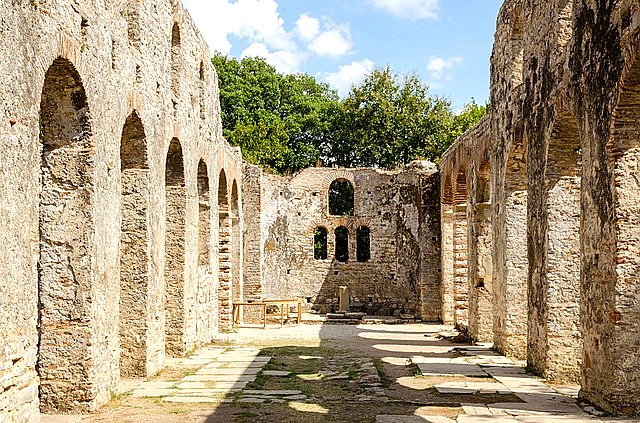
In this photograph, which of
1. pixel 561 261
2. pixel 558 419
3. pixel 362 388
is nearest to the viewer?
pixel 558 419

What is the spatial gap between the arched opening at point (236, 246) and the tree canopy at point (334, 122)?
1510cm

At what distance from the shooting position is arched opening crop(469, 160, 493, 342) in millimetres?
17000

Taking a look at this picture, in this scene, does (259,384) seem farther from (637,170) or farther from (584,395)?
(637,170)

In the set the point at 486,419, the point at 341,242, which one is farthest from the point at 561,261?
the point at 341,242

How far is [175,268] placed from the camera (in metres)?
14.0

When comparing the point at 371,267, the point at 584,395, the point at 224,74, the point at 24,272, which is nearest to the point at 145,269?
the point at 24,272

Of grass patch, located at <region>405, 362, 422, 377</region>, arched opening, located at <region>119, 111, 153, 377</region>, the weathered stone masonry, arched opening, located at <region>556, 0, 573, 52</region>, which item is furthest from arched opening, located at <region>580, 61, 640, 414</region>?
arched opening, located at <region>119, 111, 153, 377</region>

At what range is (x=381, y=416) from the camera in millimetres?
9008

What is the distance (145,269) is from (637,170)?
21.7 ft

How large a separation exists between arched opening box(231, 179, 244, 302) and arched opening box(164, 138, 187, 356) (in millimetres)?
6891

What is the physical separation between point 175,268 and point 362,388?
438cm

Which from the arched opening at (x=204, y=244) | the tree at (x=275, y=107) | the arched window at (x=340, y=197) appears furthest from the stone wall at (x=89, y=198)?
the tree at (x=275, y=107)

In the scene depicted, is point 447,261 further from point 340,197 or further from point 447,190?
point 340,197

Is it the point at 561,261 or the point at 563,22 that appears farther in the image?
the point at 561,261
